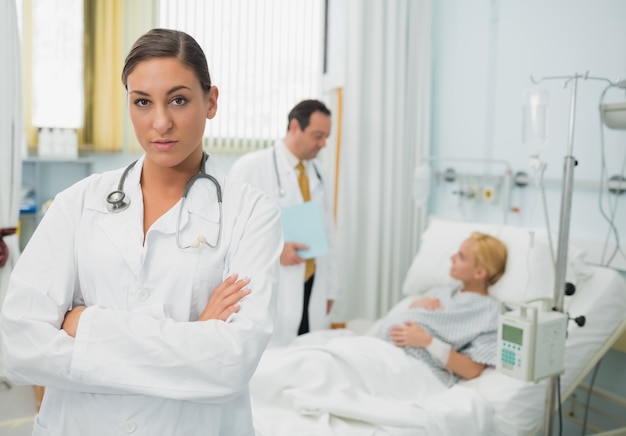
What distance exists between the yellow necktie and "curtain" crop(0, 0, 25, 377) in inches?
46.4

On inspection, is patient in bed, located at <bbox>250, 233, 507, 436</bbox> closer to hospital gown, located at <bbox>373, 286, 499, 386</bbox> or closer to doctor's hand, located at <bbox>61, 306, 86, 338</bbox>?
hospital gown, located at <bbox>373, 286, 499, 386</bbox>

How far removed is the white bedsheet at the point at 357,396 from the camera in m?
1.61

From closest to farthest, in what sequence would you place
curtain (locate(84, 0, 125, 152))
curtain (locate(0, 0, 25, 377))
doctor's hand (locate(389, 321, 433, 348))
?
curtain (locate(0, 0, 25, 377))
doctor's hand (locate(389, 321, 433, 348))
curtain (locate(84, 0, 125, 152))

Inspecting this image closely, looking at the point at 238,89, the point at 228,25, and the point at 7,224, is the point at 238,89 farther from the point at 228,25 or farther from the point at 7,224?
the point at 7,224

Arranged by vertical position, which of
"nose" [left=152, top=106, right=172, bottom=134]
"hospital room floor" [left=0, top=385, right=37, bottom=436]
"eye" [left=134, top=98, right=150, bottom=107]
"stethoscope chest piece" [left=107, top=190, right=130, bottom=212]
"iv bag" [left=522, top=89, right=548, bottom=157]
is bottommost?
"hospital room floor" [left=0, top=385, right=37, bottom=436]

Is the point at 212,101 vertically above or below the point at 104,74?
below

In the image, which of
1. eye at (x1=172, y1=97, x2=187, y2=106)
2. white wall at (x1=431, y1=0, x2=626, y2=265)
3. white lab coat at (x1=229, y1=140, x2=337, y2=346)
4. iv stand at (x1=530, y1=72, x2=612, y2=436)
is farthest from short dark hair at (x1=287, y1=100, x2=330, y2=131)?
eye at (x1=172, y1=97, x2=187, y2=106)

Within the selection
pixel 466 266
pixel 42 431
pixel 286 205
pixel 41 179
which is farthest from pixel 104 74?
pixel 42 431

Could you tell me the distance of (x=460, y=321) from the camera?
218 cm

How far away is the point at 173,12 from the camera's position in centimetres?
413

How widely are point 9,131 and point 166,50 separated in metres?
1.23

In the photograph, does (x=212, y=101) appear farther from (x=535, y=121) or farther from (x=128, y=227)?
(x=535, y=121)

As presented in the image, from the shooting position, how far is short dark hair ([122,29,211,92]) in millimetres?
1083

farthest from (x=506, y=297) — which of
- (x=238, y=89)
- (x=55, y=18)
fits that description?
(x=55, y=18)
